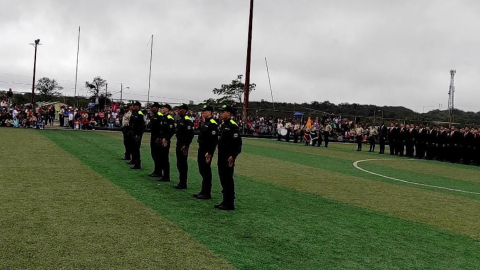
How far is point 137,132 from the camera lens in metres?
14.8

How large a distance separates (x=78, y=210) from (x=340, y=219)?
4641 mm

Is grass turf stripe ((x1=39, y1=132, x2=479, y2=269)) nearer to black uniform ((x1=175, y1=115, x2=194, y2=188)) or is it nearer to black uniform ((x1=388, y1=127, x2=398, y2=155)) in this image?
black uniform ((x1=175, y1=115, x2=194, y2=188))

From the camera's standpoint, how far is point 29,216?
771 cm

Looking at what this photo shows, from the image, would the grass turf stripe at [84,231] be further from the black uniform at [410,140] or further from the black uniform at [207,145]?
the black uniform at [410,140]

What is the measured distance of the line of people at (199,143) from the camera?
30.8 feet

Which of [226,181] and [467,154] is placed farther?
[467,154]

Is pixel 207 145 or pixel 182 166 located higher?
pixel 207 145

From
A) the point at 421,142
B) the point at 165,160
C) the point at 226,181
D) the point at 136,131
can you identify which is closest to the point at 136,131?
the point at 136,131

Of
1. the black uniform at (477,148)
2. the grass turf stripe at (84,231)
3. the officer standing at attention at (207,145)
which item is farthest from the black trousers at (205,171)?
the black uniform at (477,148)

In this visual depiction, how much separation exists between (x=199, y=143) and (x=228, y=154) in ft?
3.83

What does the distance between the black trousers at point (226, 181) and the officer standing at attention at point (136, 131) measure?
5768 millimetres

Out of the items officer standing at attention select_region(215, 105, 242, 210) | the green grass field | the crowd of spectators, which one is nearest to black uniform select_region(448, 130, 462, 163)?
the green grass field

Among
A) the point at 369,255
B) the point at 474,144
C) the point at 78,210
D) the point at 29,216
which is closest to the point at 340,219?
the point at 369,255

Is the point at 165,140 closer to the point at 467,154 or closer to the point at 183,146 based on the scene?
the point at 183,146
